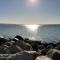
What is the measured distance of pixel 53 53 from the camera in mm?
12438

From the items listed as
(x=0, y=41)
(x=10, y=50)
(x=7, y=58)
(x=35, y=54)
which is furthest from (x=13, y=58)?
(x=0, y=41)

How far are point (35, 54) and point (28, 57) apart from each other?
606mm

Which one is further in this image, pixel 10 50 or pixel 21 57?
pixel 10 50

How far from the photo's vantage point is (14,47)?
14469 mm

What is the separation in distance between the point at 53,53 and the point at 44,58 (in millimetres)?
1122

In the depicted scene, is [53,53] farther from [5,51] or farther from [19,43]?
[19,43]

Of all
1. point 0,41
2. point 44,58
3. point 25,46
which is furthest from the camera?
point 0,41

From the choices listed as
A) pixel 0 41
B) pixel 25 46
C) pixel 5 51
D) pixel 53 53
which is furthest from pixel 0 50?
pixel 0 41

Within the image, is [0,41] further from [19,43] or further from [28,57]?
Result: [28,57]

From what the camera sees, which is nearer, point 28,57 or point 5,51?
point 28,57

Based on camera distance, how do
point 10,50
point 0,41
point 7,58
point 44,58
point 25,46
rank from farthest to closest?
point 0,41 → point 25,46 → point 10,50 → point 7,58 → point 44,58

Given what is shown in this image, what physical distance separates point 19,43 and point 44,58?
6108 millimetres

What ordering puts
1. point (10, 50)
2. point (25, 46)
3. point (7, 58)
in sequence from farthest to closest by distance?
point (25, 46) < point (10, 50) < point (7, 58)

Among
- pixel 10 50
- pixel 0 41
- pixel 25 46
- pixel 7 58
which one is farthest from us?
pixel 0 41
